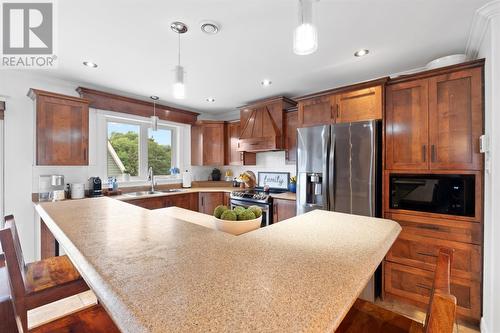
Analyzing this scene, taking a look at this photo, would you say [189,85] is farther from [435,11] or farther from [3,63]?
[435,11]

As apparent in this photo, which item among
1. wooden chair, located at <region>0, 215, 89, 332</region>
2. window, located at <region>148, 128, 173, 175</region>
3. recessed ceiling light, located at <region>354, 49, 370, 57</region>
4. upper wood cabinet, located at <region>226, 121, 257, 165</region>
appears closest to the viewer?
wooden chair, located at <region>0, 215, 89, 332</region>

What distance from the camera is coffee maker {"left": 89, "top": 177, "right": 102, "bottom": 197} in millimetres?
3000

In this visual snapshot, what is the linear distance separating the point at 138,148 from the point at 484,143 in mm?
4192

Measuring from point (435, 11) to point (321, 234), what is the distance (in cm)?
181

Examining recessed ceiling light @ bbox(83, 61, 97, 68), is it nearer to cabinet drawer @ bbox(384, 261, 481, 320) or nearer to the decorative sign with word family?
the decorative sign with word family

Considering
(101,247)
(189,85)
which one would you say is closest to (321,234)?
(101,247)

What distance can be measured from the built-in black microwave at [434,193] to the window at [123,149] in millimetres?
3647

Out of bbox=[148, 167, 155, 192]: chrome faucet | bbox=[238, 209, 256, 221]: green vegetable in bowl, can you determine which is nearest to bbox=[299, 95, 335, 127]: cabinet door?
bbox=[238, 209, 256, 221]: green vegetable in bowl

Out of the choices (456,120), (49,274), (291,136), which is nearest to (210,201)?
(291,136)

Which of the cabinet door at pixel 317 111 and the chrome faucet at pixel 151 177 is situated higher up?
the cabinet door at pixel 317 111

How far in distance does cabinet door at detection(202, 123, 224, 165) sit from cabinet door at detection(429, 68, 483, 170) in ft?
10.4

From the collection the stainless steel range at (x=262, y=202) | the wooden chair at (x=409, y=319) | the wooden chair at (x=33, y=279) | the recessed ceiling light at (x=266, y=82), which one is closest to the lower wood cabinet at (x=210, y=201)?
the stainless steel range at (x=262, y=202)

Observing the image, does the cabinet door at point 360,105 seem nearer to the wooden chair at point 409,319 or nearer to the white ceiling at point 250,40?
the white ceiling at point 250,40

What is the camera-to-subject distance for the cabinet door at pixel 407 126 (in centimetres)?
206
